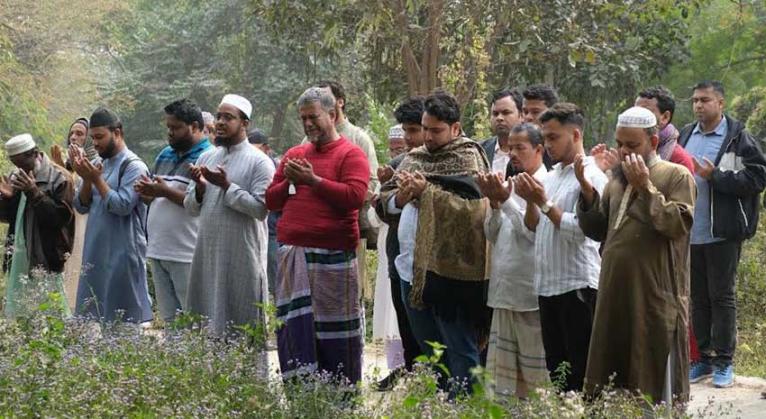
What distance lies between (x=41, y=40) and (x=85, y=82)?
2.39 meters

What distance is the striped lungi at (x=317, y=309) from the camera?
766 centimetres

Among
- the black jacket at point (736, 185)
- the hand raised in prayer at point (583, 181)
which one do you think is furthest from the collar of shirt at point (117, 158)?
the black jacket at point (736, 185)

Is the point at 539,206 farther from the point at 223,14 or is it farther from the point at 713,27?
the point at 223,14

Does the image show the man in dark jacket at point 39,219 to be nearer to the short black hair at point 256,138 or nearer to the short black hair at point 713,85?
the short black hair at point 256,138

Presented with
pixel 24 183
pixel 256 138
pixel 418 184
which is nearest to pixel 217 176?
pixel 418 184

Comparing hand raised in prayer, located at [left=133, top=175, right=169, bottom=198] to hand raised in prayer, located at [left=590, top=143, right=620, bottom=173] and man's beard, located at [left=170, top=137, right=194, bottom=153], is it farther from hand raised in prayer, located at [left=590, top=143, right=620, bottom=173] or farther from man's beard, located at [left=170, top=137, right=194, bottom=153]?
hand raised in prayer, located at [left=590, top=143, right=620, bottom=173]

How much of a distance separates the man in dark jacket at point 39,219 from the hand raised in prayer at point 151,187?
1.47 m

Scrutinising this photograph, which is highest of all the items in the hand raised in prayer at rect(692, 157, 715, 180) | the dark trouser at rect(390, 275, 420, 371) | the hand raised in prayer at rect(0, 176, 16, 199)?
the hand raised in prayer at rect(692, 157, 715, 180)

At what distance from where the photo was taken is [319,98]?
303 inches

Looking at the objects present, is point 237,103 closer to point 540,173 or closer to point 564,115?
point 540,173

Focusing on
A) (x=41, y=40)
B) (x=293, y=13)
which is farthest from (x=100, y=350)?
(x=41, y=40)

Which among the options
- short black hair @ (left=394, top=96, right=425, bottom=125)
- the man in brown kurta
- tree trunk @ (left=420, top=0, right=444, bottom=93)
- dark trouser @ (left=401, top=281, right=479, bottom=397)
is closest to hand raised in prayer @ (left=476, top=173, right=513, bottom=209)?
the man in brown kurta

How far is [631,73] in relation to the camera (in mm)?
19016

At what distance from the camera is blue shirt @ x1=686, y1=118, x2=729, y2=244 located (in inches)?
361
